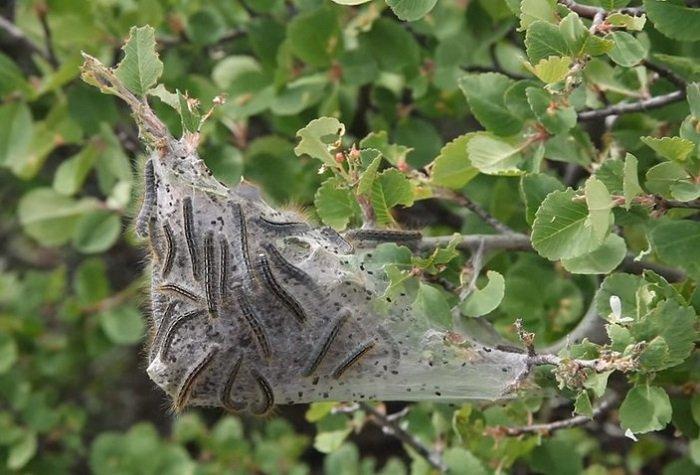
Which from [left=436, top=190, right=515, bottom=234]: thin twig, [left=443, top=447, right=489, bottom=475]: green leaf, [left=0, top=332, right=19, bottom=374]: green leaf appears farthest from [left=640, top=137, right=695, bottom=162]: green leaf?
[left=0, top=332, right=19, bottom=374]: green leaf

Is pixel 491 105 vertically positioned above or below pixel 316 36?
above

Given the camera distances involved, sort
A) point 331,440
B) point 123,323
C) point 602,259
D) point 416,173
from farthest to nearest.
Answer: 1. point 123,323
2. point 331,440
3. point 416,173
4. point 602,259

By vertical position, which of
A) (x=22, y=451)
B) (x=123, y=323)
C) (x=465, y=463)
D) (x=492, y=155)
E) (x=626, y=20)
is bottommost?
(x=22, y=451)

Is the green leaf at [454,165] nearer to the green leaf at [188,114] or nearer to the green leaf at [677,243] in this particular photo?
the green leaf at [677,243]

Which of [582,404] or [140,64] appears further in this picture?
[140,64]

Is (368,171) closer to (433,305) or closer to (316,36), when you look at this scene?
(433,305)

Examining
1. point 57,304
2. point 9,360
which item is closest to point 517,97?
point 9,360

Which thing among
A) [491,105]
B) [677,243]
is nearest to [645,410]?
[677,243]

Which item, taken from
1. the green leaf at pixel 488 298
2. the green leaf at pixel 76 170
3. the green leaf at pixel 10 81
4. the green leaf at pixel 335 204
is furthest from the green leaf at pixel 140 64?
the green leaf at pixel 76 170
